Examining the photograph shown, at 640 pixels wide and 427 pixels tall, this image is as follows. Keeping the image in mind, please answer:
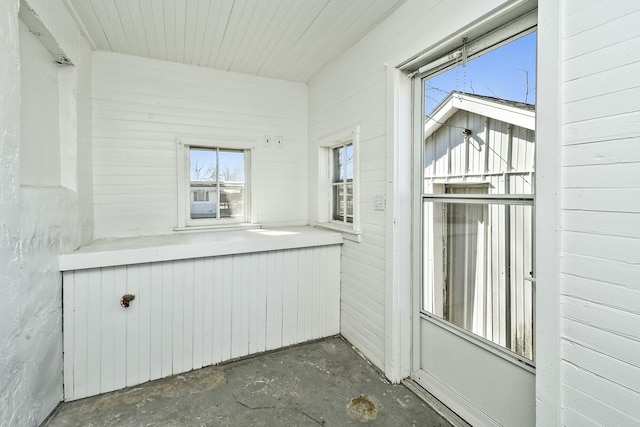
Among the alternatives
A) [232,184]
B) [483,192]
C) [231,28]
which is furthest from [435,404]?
[231,28]

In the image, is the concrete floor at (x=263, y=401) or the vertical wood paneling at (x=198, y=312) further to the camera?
the vertical wood paneling at (x=198, y=312)

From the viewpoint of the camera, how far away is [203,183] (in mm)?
3252

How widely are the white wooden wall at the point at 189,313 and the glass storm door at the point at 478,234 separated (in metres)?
1.08

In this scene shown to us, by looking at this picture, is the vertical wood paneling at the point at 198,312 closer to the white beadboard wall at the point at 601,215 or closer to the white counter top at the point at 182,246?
the white counter top at the point at 182,246

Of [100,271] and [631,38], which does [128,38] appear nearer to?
[100,271]

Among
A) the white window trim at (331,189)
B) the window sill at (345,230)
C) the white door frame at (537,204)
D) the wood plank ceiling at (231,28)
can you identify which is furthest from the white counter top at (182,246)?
the wood plank ceiling at (231,28)

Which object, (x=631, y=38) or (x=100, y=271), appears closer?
(x=631, y=38)

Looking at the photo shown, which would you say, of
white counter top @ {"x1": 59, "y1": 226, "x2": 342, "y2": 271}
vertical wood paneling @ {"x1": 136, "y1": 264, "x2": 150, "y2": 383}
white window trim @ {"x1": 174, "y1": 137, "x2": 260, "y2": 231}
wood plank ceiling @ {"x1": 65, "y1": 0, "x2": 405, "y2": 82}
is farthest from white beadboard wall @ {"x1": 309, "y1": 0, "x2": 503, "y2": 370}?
vertical wood paneling @ {"x1": 136, "y1": 264, "x2": 150, "y2": 383}

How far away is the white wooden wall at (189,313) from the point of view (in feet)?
6.86

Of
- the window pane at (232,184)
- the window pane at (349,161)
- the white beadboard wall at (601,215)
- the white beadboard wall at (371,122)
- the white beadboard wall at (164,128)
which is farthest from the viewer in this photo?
the window pane at (232,184)

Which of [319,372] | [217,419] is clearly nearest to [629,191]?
[319,372]

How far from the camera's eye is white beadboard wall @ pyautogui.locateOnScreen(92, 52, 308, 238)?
2.77m

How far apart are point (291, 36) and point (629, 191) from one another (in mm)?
2477

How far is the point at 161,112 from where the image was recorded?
296 centimetres
